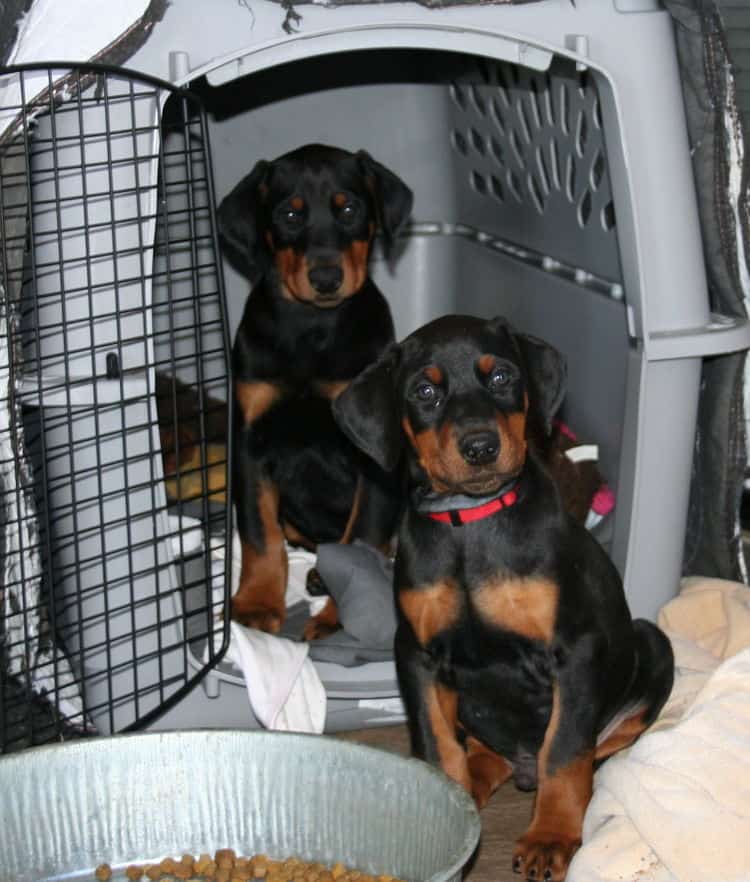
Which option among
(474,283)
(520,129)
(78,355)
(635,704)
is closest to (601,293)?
(520,129)

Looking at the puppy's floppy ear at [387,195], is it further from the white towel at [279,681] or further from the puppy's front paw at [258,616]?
the white towel at [279,681]

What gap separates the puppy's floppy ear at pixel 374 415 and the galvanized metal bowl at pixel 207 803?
1.48 feet

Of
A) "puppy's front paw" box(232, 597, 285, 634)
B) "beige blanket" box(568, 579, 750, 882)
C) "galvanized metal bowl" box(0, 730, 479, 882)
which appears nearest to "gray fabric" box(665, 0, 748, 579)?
"beige blanket" box(568, 579, 750, 882)

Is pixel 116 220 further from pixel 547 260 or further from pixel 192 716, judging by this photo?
pixel 547 260

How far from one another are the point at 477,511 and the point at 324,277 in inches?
36.1

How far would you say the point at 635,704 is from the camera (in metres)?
2.49

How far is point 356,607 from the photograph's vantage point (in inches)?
110

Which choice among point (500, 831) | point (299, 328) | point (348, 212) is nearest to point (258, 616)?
point (299, 328)

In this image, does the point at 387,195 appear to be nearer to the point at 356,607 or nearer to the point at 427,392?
the point at 356,607

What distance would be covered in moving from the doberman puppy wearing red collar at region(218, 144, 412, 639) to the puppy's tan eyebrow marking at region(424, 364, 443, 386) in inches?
33.9

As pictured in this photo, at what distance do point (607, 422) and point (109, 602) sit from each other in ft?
3.91

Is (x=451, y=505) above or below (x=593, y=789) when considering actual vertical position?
above

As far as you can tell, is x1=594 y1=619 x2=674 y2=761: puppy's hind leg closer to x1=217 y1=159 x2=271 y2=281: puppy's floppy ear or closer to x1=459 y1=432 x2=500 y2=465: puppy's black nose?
x1=459 y1=432 x2=500 y2=465: puppy's black nose

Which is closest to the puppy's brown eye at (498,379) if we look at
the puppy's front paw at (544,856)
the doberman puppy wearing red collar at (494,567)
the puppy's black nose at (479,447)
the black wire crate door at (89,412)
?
the doberman puppy wearing red collar at (494,567)
